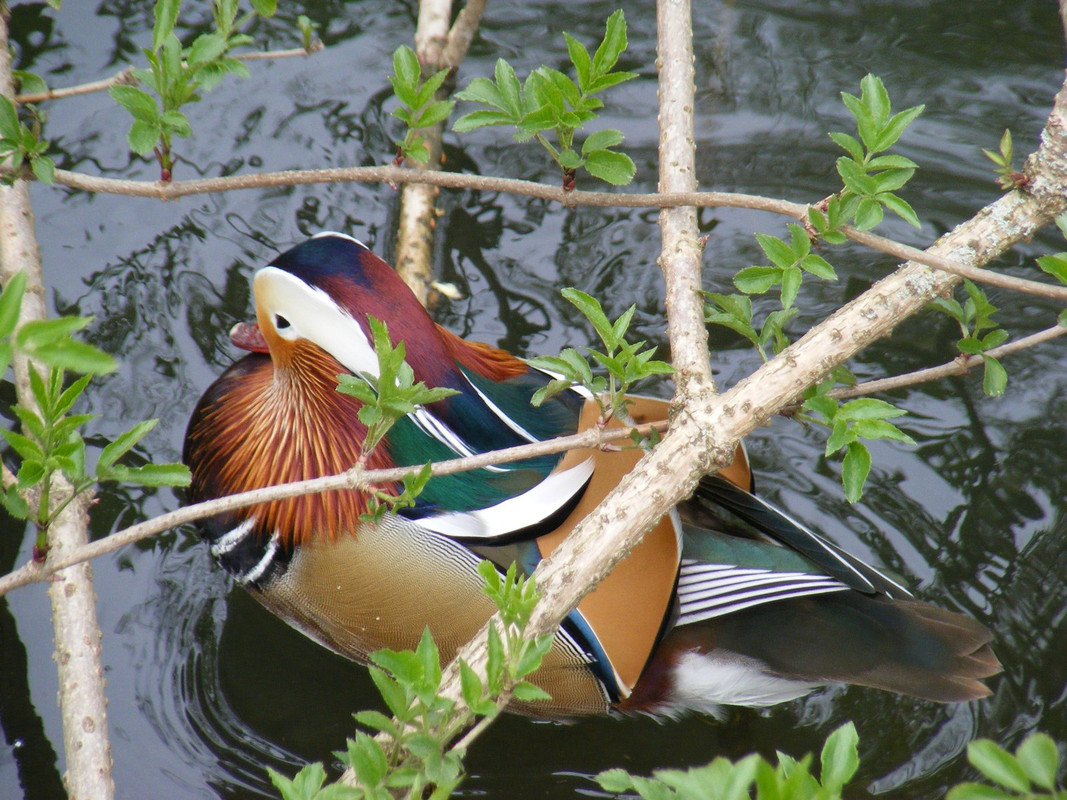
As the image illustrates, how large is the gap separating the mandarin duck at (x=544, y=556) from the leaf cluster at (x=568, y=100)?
1.85 feet

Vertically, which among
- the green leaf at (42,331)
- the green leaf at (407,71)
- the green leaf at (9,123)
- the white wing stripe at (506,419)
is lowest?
the white wing stripe at (506,419)

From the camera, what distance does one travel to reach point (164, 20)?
61.4 inches

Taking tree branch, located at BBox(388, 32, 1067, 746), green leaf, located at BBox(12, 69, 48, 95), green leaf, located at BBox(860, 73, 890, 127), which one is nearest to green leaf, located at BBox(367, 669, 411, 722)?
tree branch, located at BBox(388, 32, 1067, 746)

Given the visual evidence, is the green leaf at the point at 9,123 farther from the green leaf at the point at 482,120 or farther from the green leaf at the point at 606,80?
the green leaf at the point at 606,80

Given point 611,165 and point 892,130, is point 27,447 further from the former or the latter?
point 892,130

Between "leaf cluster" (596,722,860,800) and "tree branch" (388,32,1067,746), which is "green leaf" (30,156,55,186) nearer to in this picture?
"tree branch" (388,32,1067,746)

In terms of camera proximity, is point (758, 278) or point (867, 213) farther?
point (758, 278)

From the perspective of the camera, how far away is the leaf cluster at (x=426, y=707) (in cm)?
118

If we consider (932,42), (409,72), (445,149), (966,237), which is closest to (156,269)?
(445,149)

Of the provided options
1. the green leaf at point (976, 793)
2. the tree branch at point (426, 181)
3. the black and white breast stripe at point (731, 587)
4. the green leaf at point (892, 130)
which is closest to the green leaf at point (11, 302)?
the tree branch at point (426, 181)

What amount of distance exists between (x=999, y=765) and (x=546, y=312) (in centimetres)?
238

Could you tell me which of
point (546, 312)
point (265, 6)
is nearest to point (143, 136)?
point (265, 6)

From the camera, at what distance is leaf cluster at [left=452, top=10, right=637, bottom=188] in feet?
5.10

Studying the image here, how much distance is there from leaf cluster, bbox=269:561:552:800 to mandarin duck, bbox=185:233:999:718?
0.78 meters
